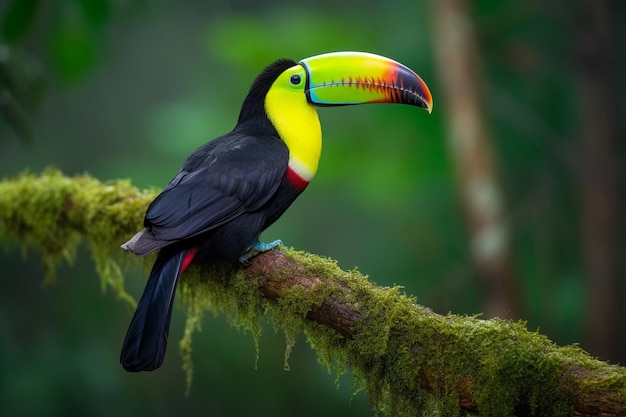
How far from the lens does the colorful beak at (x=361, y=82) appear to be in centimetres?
330

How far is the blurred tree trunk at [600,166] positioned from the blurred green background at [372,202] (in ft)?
0.19

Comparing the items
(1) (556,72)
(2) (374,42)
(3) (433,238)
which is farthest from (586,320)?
(2) (374,42)

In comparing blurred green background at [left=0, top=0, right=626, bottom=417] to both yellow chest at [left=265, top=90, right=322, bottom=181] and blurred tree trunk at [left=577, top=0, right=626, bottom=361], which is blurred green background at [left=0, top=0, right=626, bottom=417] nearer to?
A: blurred tree trunk at [left=577, top=0, right=626, bottom=361]

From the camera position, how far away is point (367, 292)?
2477 millimetres

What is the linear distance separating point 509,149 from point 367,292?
499 centimetres

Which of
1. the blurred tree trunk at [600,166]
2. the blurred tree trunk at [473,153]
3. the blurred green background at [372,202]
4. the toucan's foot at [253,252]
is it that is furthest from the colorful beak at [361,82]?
the blurred tree trunk at [600,166]

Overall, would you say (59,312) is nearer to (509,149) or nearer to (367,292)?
(509,149)

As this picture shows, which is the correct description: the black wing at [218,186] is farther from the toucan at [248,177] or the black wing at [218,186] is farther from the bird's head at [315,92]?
the bird's head at [315,92]

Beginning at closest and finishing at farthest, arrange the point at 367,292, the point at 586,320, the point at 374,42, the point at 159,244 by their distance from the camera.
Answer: the point at 367,292
the point at 159,244
the point at 586,320
the point at 374,42

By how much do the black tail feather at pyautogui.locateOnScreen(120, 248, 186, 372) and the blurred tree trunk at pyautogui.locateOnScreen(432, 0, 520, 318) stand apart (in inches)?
129

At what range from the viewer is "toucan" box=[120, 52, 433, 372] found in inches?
106

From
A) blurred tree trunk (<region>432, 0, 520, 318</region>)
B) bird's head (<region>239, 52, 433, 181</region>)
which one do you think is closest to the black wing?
bird's head (<region>239, 52, 433, 181</region>)

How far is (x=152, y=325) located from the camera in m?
2.63

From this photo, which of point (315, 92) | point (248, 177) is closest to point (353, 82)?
point (315, 92)
